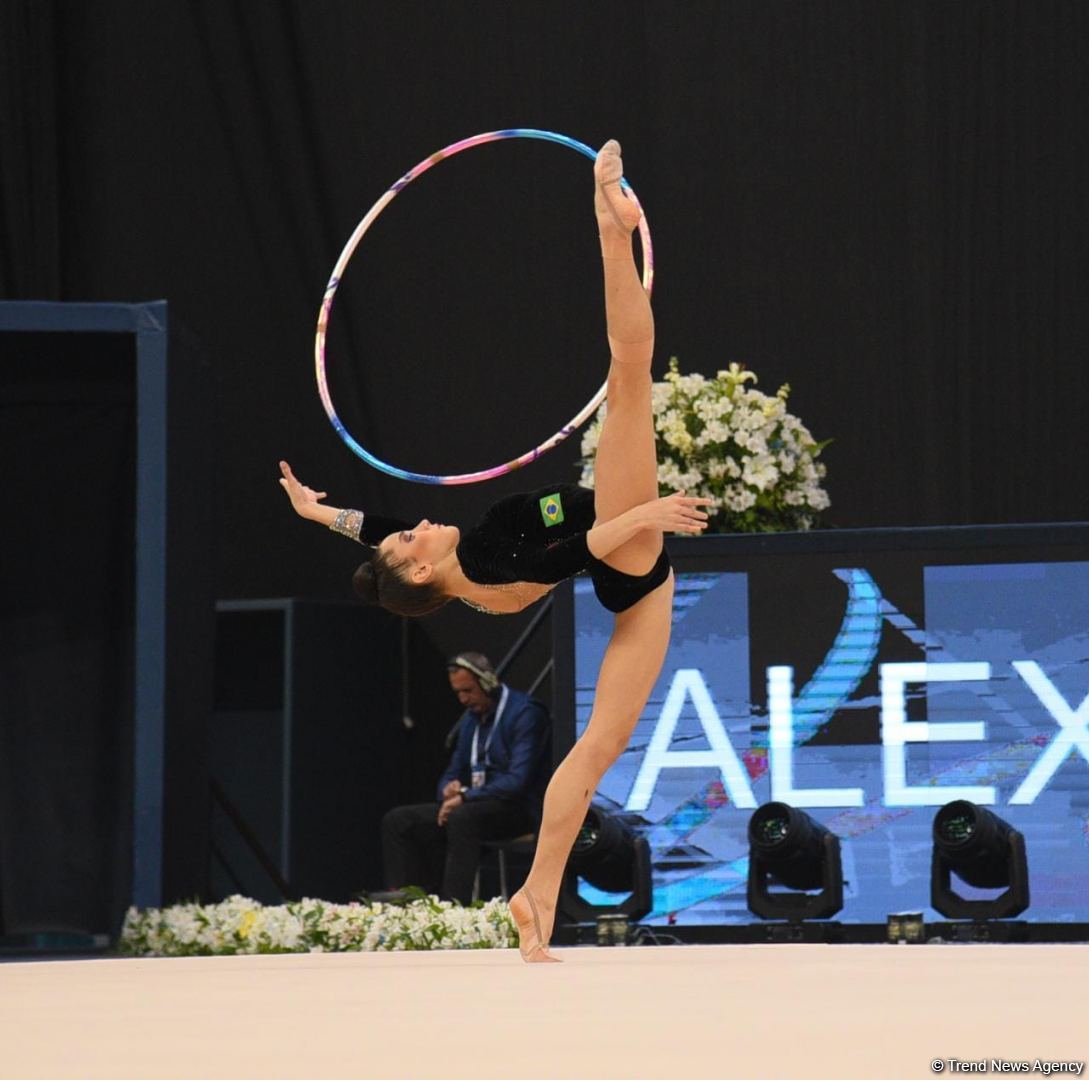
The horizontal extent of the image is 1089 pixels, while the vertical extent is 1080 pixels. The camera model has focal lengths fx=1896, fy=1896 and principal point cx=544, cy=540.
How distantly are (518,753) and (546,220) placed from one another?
2406 mm

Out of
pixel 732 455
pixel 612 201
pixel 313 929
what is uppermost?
pixel 612 201

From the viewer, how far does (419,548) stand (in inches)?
158

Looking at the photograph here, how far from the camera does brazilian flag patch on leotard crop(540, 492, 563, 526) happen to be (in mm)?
4027

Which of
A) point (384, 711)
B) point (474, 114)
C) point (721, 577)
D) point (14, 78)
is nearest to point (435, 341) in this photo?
point (474, 114)

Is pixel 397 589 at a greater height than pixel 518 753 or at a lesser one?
greater

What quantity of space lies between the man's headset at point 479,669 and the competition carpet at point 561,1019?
114 inches

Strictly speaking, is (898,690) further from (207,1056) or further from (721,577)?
(207,1056)

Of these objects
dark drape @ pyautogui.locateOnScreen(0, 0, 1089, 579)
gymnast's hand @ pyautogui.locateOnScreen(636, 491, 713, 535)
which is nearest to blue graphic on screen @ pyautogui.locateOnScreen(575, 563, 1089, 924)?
gymnast's hand @ pyautogui.locateOnScreen(636, 491, 713, 535)

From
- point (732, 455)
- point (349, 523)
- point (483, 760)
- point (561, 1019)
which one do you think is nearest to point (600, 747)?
point (349, 523)

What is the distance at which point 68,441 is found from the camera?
Answer: 6.67 metres

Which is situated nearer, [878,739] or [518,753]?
[878,739]

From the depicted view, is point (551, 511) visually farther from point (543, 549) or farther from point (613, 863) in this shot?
point (613, 863)

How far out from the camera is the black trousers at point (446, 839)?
661 cm

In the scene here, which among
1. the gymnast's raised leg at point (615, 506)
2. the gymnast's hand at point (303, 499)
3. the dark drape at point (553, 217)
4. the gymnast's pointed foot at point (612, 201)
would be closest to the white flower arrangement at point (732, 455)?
the gymnast's hand at point (303, 499)
